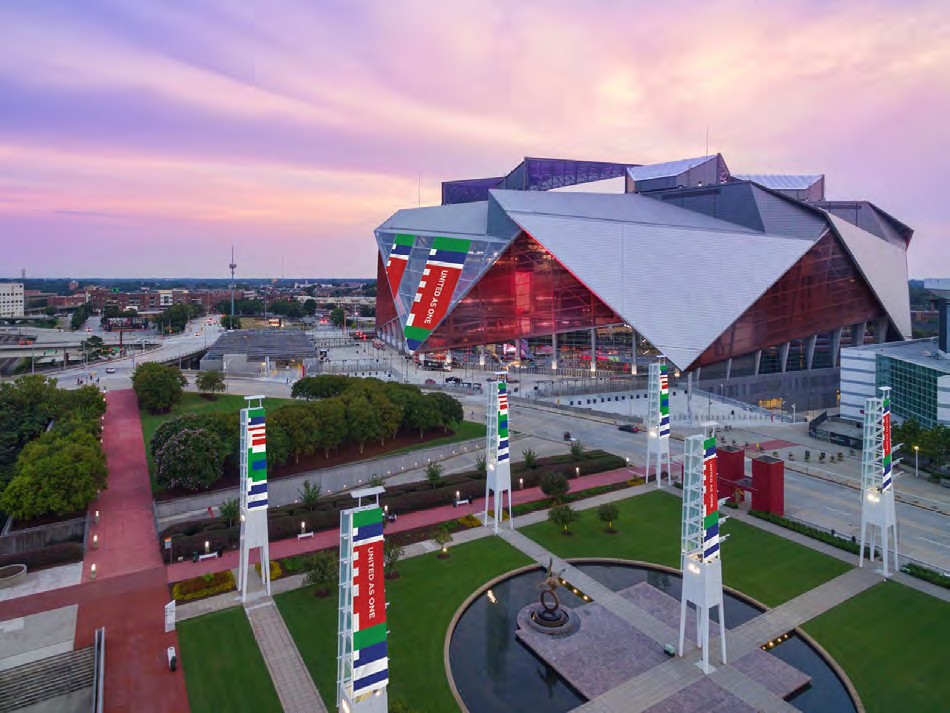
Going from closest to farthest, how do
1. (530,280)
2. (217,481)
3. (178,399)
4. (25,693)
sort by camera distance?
(25,693) → (217,481) → (178,399) → (530,280)

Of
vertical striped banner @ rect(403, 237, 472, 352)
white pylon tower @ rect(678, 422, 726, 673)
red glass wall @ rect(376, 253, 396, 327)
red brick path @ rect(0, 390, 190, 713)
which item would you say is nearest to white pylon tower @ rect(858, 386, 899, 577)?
white pylon tower @ rect(678, 422, 726, 673)

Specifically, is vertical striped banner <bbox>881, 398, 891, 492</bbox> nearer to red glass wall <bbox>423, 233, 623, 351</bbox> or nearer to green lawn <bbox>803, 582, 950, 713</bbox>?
green lawn <bbox>803, 582, 950, 713</bbox>

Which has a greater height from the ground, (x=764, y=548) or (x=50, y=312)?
(x=50, y=312)

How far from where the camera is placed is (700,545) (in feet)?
67.7

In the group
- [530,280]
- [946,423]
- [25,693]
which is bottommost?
[25,693]

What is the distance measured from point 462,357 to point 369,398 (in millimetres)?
39794

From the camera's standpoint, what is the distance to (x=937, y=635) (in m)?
21.8

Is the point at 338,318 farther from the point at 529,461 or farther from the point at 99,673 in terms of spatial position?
the point at 99,673

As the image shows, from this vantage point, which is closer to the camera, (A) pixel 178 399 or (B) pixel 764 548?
(B) pixel 764 548

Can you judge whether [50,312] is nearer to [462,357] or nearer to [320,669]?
[462,357]

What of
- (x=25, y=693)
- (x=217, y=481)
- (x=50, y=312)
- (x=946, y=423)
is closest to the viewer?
(x=25, y=693)

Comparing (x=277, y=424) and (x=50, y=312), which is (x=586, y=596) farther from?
(x=50, y=312)

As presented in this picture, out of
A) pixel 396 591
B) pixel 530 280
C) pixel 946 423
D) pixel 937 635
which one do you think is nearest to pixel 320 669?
pixel 396 591

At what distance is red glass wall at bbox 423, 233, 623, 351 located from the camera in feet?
256
